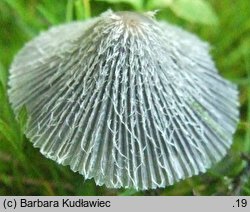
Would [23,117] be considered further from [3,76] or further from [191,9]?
[191,9]

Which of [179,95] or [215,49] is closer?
[179,95]

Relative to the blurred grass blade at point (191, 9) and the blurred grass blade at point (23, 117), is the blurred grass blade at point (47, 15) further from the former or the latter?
the blurred grass blade at point (23, 117)

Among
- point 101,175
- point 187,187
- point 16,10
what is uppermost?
point 16,10

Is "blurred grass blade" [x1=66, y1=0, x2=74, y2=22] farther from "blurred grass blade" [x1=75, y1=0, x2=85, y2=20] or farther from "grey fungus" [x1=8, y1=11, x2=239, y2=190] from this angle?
"grey fungus" [x1=8, y1=11, x2=239, y2=190]

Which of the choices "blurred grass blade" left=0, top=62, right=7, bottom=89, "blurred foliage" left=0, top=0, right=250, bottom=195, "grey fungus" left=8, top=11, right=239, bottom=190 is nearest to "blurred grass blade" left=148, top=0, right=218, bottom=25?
"blurred foliage" left=0, top=0, right=250, bottom=195

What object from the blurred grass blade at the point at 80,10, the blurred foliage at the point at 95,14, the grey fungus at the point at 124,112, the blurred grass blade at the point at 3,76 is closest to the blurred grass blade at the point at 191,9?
the blurred foliage at the point at 95,14

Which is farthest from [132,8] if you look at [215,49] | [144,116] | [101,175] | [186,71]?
[101,175]

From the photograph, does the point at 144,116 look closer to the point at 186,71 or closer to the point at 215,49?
the point at 186,71
